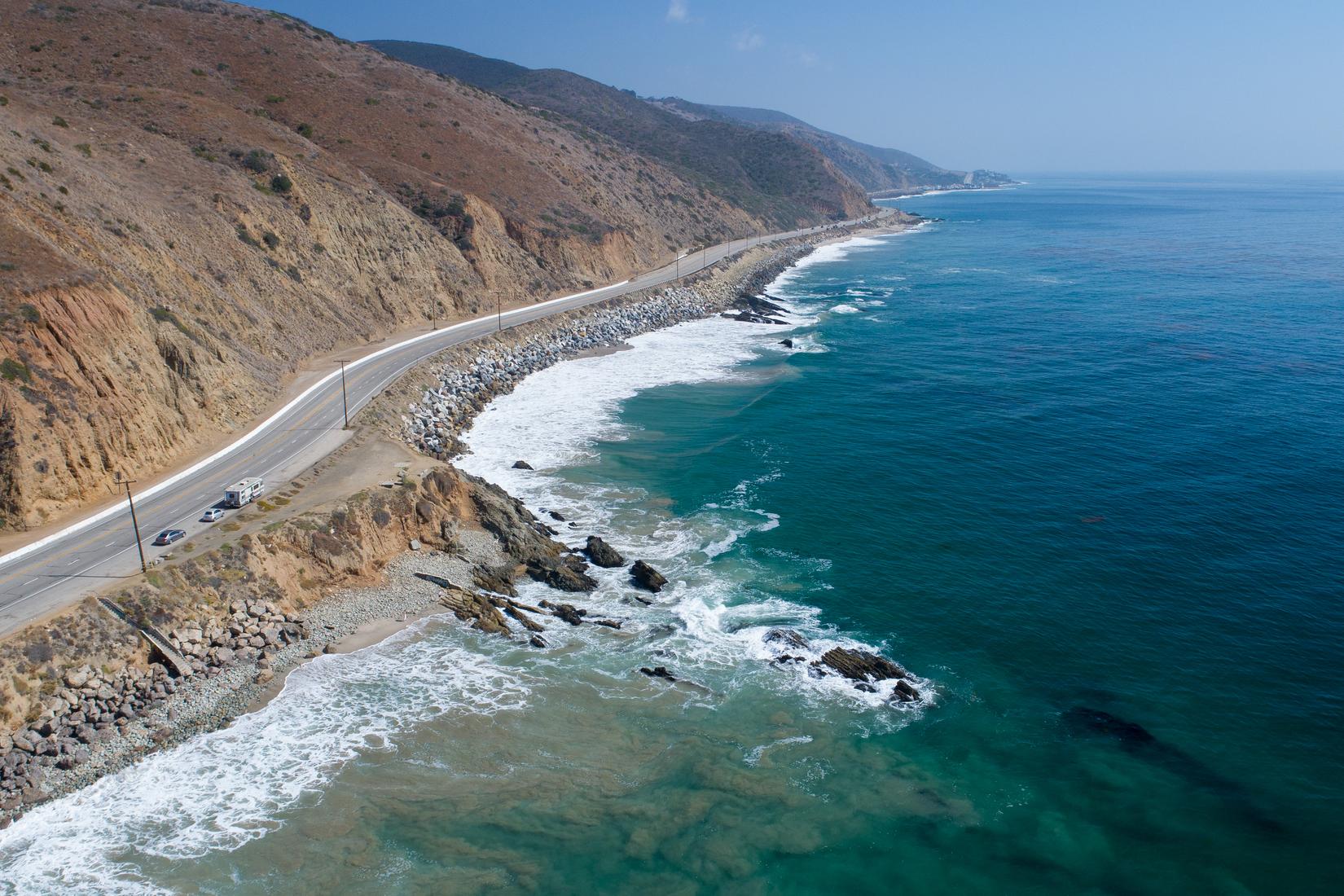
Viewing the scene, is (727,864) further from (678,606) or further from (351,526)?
(351,526)

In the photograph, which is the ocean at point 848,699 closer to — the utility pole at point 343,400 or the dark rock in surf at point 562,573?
the dark rock in surf at point 562,573

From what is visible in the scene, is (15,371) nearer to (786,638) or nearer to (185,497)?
(185,497)

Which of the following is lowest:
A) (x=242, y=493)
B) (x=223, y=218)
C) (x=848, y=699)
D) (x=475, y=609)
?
(x=848, y=699)

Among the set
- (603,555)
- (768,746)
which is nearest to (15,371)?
(603,555)

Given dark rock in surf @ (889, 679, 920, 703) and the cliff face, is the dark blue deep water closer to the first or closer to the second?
dark rock in surf @ (889, 679, 920, 703)

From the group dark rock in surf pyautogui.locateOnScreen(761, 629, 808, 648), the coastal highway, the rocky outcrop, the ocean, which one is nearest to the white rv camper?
the coastal highway

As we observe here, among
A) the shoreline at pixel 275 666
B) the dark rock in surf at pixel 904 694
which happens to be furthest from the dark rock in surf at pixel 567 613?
the dark rock in surf at pixel 904 694
